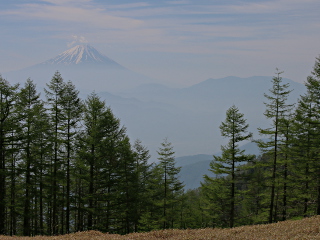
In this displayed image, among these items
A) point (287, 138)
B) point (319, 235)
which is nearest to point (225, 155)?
point (287, 138)

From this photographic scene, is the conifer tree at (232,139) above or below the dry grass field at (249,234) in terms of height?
above

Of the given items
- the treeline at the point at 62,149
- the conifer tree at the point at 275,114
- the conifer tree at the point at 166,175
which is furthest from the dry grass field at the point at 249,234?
the conifer tree at the point at 166,175

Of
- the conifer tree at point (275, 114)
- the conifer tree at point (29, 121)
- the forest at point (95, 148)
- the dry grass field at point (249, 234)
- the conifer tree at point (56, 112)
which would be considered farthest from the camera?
the conifer tree at point (275, 114)

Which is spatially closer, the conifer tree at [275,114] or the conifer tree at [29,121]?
the conifer tree at [29,121]

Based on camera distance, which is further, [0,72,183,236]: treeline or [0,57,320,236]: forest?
[0,57,320,236]: forest

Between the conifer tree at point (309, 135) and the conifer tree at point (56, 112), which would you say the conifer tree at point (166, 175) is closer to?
the conifer tree at point (56, 112)

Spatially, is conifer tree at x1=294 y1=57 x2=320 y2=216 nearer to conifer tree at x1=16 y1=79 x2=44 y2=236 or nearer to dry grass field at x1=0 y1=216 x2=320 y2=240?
dry grass field at x1=0 y1=216 x2=320 y2=240

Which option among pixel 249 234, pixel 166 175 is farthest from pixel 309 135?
pixel 166 175

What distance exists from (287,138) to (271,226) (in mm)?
10444

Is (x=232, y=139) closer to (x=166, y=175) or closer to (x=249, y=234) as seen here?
(x=166, y=175)

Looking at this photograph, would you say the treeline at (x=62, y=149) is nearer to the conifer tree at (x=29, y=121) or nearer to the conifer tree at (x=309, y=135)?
the conifer tree at (x=29, y=121)

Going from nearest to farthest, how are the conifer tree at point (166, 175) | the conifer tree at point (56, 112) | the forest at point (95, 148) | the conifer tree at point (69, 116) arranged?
the forest at point (95, 148) < the conifer tree at point (56, 112) < the conifer tree at point (69, 116) < the conifer tree at point (166, 175)

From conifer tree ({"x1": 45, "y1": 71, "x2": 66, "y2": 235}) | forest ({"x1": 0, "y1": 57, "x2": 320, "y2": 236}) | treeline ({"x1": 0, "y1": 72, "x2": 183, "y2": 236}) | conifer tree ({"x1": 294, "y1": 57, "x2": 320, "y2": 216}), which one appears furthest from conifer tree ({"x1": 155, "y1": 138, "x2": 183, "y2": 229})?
conifer tree ({"x1": 294, "y1": 57, "x2": 320, "y2": 216})

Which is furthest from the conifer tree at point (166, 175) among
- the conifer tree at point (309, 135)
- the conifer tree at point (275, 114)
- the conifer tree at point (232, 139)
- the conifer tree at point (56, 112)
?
the conifer tree at point (309, 135)
